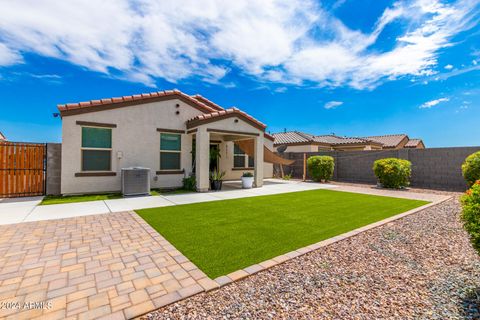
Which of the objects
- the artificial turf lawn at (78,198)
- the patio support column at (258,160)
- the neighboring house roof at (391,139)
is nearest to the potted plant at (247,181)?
the patio support column at (258,160)

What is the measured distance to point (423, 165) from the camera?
14219 millimetres

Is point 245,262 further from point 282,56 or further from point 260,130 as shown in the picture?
point 282,56

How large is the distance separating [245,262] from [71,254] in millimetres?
3236

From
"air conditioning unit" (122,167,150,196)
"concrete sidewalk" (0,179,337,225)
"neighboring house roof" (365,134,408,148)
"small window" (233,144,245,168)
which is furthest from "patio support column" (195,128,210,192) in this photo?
"neighboring house roof" (365,134,408,148)

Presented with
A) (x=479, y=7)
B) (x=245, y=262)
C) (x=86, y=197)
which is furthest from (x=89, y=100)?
(x=479, y=7)

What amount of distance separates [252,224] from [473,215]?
4234 mm

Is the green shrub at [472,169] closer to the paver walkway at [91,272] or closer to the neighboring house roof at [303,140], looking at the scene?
the paver walkway at [91,272]

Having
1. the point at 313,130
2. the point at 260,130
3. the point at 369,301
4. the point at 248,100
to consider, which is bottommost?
the point at 369,301

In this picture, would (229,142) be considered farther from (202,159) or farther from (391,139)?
(391,139)

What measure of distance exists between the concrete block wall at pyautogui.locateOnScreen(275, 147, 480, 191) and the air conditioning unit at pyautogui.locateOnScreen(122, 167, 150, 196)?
583 inches

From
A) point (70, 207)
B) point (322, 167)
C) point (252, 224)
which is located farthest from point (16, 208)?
point (322, 167)

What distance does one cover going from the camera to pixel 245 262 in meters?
3.75

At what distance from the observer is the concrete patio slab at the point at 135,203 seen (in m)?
7.76

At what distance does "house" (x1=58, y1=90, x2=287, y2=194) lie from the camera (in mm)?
9719
